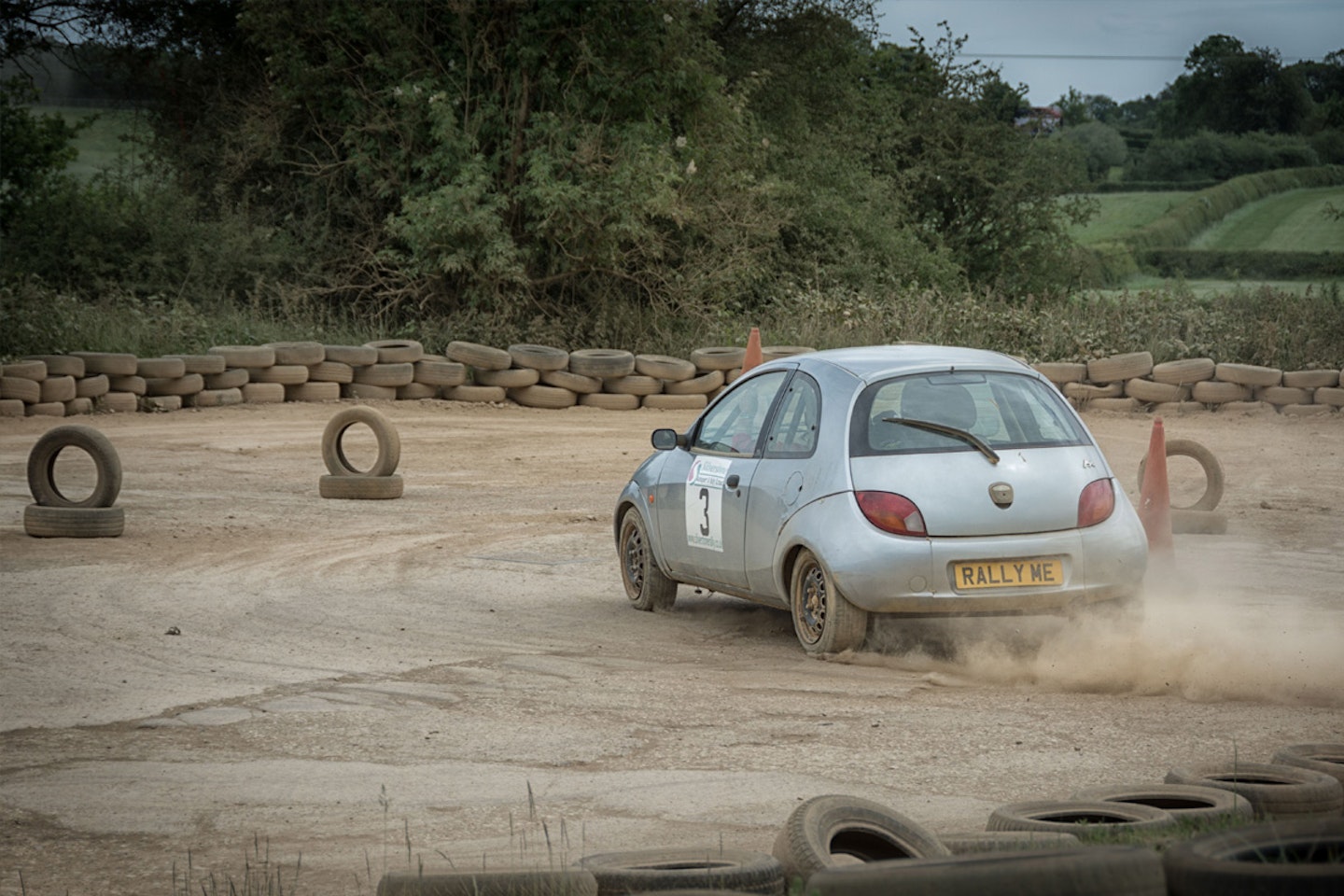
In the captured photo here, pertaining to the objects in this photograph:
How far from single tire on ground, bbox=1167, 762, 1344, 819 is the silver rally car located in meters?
2.53

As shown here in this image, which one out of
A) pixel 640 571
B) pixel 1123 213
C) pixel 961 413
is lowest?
pixel 640 571

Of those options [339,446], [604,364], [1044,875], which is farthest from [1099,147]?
[1044,875]

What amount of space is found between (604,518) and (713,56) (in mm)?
18587

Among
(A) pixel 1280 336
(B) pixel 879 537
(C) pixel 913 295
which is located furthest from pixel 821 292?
(B) pixel 879 537

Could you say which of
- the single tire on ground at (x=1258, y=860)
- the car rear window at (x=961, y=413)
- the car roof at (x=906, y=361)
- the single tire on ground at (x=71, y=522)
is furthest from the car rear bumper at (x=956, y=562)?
the single tire on ground at (x=71, y=522)

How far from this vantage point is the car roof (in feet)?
29.4

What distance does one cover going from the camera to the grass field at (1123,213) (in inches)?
1506

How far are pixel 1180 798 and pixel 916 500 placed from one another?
10.0 feet

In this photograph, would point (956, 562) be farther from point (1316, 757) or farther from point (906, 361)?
point (1316, 757)

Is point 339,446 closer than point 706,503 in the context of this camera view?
No

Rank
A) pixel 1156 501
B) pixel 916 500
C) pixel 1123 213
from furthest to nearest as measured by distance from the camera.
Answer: pixel 1123 213 < pixel 1156 501 < pixel 916 500

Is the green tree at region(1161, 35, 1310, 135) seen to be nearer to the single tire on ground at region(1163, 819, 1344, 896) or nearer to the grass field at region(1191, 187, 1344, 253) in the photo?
the grass field at region(1191, 187, 1344, 253)

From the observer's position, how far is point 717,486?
32.0ft

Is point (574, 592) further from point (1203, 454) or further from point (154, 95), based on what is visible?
point (154, 95)
